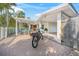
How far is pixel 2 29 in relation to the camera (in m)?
2.99

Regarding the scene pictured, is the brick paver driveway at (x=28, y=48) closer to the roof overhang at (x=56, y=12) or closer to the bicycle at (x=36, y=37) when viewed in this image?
the bicycle at (x=36, y=37)

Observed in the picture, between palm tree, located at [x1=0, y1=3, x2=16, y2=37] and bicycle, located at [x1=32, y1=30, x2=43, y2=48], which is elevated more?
palm tree, located at [x1=0, y1=3, x2=16, y2=37]

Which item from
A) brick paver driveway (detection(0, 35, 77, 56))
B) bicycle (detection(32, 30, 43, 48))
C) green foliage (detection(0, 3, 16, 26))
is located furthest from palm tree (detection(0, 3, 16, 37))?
bicycle (detection(32, 30, 43, 48))

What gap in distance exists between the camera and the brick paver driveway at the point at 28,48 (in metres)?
2.97

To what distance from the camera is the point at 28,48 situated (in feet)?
9.80

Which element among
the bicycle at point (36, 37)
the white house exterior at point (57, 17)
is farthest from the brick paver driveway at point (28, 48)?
the white house exterior at point (57, 17)

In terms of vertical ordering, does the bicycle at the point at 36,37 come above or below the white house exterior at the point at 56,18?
below

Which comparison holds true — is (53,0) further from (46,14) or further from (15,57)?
(15,57)

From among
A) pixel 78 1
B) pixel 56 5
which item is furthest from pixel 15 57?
pixel 78 1

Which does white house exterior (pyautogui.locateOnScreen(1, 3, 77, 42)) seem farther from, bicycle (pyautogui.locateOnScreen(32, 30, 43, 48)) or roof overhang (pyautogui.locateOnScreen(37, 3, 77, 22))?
bicycle (pyautogui.locateOnScreen(32, 30, 43, 48))

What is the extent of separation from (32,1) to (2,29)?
66 centimetres

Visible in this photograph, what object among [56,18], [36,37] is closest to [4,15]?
[36,37]

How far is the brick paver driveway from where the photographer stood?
2971 mm

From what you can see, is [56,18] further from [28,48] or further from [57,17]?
[28,48]
